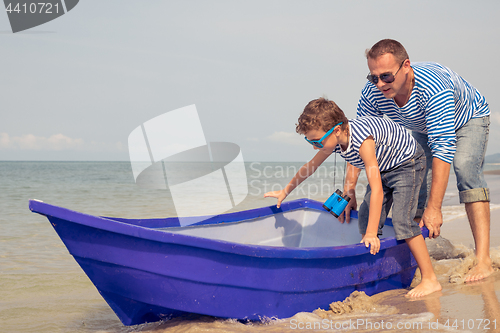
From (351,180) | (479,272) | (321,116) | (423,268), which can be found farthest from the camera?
(351,180)

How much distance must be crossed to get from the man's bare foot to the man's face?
4.82 ft

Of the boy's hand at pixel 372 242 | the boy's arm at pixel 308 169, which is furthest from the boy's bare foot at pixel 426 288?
the boy's arm at pixel 308 169

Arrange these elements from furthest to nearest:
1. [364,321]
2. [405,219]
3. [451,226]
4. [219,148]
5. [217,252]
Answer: [451,226], [219,148], [405,219], [364,321], [217,252]

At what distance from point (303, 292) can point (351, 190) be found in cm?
115

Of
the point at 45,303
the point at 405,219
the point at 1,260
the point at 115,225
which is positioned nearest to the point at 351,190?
the point at 405,219

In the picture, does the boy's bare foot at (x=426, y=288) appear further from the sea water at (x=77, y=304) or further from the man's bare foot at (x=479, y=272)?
the man's bare foot at (x=479, y=272)

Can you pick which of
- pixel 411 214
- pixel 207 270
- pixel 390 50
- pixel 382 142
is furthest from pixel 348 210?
pixel 207 270

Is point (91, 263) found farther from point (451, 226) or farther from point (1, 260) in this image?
point (451, 226)

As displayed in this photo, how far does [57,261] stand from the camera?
14.5 ft

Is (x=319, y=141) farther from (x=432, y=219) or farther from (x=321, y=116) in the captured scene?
(x=432, y=219)

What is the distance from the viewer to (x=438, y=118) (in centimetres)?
265

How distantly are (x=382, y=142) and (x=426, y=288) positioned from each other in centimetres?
108

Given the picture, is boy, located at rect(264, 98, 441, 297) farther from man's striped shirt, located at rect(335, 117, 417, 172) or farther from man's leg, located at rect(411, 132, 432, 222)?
man's leg, located at rect(411, 132, 432, 222)

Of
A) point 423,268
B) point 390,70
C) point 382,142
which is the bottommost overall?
point 423,268
